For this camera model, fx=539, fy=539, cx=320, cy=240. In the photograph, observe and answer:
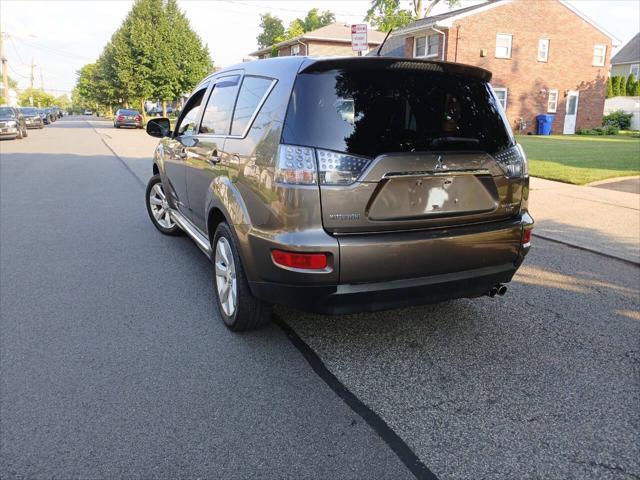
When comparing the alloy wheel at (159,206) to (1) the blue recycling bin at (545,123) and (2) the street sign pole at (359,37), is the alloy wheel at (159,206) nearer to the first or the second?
(2) the street sign pole at (359,37)

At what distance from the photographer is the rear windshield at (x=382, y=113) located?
3.09 m

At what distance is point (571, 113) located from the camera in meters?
34.1

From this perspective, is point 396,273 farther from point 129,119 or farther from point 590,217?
point 129,119

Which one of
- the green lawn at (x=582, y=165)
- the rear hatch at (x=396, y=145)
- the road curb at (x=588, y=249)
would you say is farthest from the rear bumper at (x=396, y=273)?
the green lawn at (x=582, y=165)

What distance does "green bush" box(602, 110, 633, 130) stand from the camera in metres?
37.2

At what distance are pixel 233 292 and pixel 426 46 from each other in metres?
31.2

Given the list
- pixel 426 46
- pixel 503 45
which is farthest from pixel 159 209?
pixel 503 45

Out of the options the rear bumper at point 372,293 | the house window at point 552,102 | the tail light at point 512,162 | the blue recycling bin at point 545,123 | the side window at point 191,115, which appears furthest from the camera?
the house window at point 552,102

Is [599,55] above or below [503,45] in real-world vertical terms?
above

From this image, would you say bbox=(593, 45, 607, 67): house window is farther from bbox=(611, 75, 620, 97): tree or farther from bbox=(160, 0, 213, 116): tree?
bbox=(160, 0, 213, 116): tree

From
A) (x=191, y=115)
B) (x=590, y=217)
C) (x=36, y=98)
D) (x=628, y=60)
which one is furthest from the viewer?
(x=36, y=98)

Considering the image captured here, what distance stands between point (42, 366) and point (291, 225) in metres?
1.86

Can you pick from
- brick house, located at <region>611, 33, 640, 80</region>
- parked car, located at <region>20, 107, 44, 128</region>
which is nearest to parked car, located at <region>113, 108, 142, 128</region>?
parked car, located at <region>20, 107, 44, 128</region>

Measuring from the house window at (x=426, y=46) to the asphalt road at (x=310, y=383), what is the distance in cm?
2830
